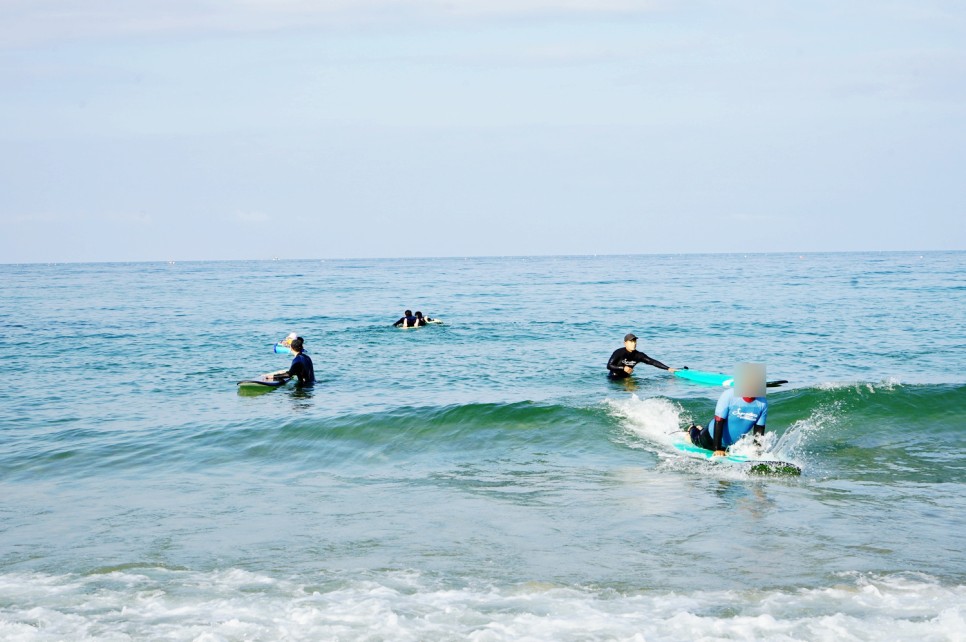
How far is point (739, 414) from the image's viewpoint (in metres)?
12.3

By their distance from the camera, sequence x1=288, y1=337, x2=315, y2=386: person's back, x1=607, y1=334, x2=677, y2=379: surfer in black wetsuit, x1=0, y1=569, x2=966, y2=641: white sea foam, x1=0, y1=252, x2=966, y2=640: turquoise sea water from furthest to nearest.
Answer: x1=607, y1=334, x2=677, y2=379: surfer in black wetsuit
x1=288, y1=337, x2=315, y2=386: person's back
x1=0, y1=252, x2=966, y2=640: turquoise sea water
x1=0, y1=569, x2=966, y2=641: white sea foam

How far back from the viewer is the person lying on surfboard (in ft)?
39.0

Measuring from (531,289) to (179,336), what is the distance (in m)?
35.1

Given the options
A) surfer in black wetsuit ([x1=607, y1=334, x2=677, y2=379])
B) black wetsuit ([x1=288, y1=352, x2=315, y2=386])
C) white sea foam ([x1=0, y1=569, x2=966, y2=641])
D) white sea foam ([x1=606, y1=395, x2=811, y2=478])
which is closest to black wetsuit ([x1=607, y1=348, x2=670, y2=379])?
surfer in black wetsuit ([x1=607, y1=334, x2=677, y2=379])

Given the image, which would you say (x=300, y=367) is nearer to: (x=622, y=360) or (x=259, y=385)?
(x=259, y=385)

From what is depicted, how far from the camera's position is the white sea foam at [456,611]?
740 centimetres

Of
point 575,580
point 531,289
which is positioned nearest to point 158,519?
point 575,580

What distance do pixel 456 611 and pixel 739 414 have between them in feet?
19.5

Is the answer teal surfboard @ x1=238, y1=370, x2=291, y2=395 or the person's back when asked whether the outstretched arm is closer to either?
the person's back

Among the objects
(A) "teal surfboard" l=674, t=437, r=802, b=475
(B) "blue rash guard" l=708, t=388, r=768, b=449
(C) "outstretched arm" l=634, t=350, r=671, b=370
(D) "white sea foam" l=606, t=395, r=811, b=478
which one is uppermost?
(B) "blue rash guard" l=708, t=388, r=768, b=449

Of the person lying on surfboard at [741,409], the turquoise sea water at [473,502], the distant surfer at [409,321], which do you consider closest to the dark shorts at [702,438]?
the person lying on surfboard at [741,409]

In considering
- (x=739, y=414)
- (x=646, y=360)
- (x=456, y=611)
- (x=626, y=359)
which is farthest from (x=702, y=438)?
(x=626, y=359)

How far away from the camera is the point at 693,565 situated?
350 inches

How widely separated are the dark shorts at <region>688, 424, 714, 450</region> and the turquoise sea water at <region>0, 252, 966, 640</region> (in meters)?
0.33
